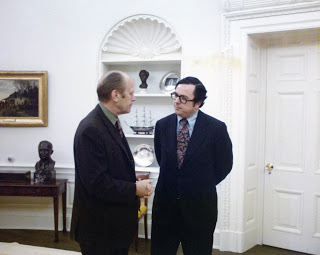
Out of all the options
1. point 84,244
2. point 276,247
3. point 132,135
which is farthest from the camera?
point 132,135

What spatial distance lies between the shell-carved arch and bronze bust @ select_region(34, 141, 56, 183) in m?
1.39

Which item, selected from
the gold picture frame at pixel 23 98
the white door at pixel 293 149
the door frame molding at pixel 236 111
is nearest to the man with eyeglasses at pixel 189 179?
the door frame molding at pixel 236 111

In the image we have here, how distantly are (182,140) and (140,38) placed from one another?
8.10 feet

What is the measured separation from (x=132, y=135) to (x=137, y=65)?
0.97m

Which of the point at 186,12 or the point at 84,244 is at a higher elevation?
the point at 186,12

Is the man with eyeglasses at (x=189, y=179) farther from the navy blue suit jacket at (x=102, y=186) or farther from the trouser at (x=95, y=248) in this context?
the trouser at (x=95, y=248)

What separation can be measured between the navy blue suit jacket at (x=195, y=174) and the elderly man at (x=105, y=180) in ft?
1.35

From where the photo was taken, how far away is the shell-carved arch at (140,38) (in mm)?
4445

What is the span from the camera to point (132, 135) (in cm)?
452

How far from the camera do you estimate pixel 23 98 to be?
15.3 feet

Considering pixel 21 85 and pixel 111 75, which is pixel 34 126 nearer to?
pixel 21 85

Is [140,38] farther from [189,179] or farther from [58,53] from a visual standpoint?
[189,179]

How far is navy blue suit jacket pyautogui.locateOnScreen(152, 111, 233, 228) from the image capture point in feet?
7.76

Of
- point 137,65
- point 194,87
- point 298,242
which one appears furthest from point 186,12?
point 298,242
